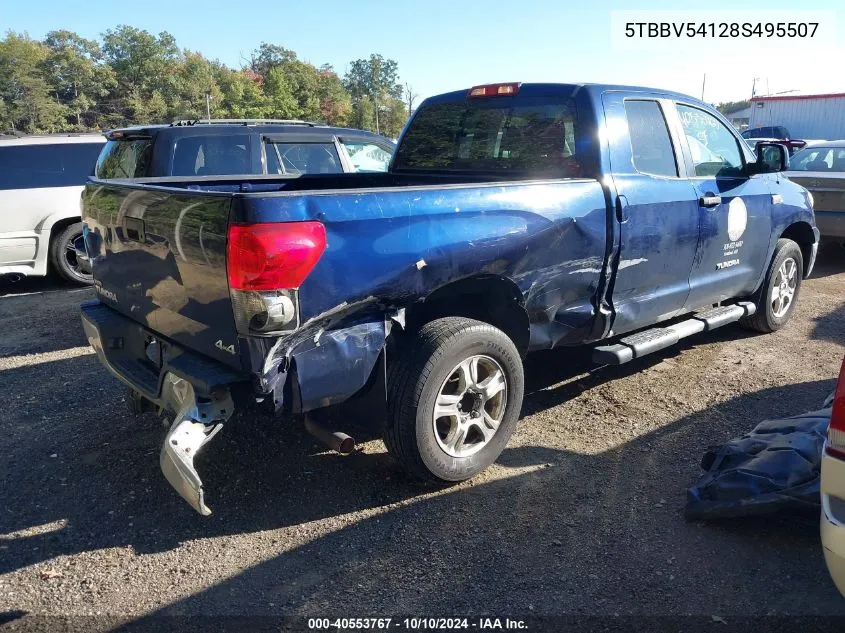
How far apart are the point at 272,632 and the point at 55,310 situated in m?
Answer: 5.94

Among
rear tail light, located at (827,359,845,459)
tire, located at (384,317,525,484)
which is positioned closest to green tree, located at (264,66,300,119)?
tire, located at (384,317,525,484)

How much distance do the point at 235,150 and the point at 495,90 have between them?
11.0 feet

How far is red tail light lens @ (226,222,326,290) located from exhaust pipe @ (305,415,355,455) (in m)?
0.80

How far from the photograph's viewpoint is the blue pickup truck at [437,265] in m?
2.78

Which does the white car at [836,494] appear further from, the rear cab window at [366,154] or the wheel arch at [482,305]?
the rear cab window at [366,154]

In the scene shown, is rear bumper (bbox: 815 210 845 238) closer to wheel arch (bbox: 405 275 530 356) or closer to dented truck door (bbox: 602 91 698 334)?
dented truck door (bbox: 602 91 698 334)

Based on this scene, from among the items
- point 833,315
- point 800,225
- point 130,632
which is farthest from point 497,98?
point 833,315

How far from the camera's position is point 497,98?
14.9ft

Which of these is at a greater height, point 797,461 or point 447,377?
point 447,377

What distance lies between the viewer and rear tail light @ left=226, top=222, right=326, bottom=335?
2.64 metres

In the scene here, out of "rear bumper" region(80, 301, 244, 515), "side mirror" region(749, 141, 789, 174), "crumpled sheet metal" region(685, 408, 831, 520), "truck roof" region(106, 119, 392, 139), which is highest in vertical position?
"truck roof" region(106, 119, 392, 139)

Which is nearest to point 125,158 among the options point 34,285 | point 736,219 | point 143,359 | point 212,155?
point 212,155

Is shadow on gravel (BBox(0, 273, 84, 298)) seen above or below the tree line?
below

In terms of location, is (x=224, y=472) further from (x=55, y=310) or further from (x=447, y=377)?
(x=55, y=310)
